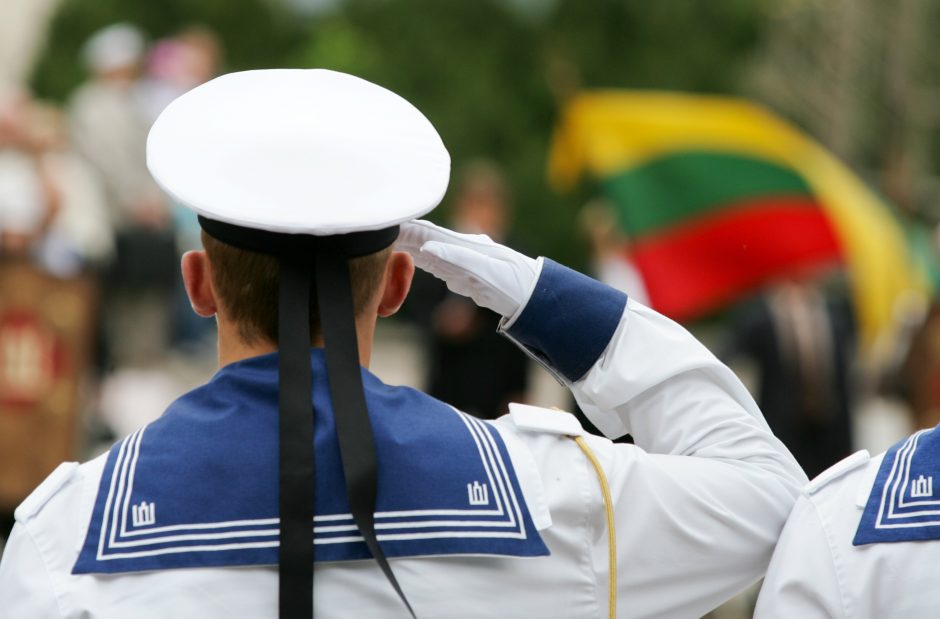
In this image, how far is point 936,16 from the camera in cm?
Answer: 2230

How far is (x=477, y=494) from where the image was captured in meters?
2.13

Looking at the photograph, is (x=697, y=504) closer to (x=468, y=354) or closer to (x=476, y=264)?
(x=476, y=264)

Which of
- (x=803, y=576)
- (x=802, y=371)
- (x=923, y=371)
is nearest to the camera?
(x=803, y=576)

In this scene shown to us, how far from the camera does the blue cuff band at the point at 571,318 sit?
2396 mm

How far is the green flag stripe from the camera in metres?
9.30

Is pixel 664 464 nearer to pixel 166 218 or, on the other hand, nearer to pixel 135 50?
pixel 166 218

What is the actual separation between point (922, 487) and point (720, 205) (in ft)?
23.6

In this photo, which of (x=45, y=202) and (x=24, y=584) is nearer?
(x=24, y=584)

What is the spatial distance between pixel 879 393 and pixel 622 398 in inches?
296

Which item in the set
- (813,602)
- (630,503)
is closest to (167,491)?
(630,503)

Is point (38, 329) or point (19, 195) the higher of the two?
point (19, 195)

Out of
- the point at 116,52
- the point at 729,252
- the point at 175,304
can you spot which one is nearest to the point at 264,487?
the point at 729,252

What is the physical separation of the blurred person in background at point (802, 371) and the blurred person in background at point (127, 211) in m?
3.19

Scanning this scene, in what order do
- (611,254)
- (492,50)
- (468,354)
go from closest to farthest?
(468,354) → (611,254) → (492,50)
